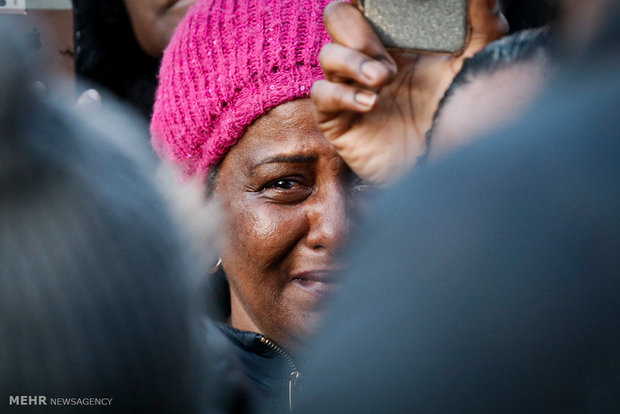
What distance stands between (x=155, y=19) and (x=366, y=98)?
6.09 feet

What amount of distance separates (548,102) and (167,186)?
1.67 m

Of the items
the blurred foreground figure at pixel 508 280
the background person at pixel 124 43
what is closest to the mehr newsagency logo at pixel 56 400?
the blurred foreground figure at pixel 508 280

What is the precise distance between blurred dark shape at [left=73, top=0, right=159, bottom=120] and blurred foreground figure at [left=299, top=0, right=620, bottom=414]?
2447 mm

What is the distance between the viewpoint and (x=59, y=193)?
44.1 inches

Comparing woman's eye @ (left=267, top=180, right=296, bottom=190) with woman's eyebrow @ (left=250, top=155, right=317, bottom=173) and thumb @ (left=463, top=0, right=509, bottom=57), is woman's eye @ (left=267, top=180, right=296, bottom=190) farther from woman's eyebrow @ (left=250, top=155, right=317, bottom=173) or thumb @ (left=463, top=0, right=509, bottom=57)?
thumb @ (left=463, top=0, right=509, bottom=57)

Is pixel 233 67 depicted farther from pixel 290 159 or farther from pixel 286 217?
pixel 286 217

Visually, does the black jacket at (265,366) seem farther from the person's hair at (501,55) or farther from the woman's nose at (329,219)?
the person's hair at (501,55)

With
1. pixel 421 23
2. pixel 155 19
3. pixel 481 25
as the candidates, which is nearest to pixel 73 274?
pixel 421 23

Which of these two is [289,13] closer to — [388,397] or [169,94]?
[169,94]

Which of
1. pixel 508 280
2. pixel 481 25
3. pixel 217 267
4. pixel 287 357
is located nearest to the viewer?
pixel 508 280

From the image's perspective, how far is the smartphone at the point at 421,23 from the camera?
1.19 metres

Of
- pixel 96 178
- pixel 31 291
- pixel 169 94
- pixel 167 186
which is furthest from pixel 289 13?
pixel 31 291

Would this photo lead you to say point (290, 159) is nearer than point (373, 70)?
No

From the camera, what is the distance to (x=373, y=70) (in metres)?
1.20
